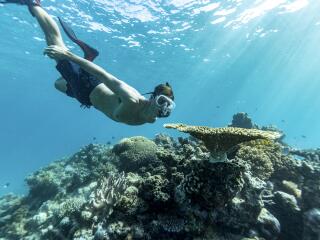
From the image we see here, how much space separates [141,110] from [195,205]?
7.06 feet

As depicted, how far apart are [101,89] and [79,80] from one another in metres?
0.74

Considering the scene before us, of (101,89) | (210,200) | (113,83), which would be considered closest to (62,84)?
(101,89)

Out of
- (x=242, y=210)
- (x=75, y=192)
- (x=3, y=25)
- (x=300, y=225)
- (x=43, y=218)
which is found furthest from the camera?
(x=3, y=25)

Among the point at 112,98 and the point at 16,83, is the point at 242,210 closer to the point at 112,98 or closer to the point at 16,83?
the point at 112,98

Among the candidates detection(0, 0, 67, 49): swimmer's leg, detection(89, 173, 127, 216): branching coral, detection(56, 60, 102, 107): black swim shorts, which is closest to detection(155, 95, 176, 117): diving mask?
detection(89, 173, 127, 216): branching coral

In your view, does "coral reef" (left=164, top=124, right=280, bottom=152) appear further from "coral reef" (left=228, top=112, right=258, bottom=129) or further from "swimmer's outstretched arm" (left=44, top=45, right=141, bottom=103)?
"coral reef" (left=228, top=112, right=258, bottom=129)

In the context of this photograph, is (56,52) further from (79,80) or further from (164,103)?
(164,103)

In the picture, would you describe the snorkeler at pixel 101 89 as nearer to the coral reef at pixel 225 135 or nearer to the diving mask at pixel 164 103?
the diving mask at pixel 164 103

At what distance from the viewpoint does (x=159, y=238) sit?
5285mm

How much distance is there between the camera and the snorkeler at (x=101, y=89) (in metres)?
5.62

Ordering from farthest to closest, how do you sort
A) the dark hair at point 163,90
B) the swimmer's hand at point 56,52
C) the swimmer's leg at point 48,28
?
the swimmer's leg at point 48,28 → the swimmer's hand at point 56,52 → the dark hair at point 163,90

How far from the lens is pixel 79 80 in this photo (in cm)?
735

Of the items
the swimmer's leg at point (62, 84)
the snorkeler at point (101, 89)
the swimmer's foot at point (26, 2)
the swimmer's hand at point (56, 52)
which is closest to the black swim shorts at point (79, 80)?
the snorkeler at point (101, 89)

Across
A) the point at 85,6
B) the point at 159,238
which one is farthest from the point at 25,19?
the point at 159,238
